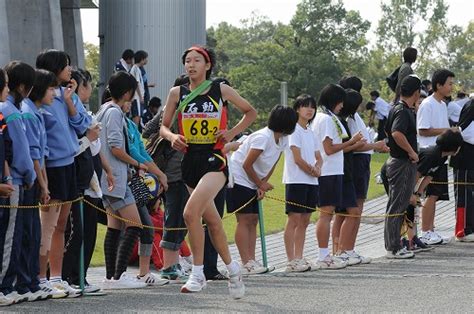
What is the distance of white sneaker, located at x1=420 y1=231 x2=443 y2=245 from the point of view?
16.9 meters

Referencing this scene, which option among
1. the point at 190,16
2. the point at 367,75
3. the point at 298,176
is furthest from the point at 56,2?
the point at 367,75

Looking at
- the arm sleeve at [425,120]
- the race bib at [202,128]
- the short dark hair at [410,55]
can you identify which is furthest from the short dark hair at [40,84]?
the short dark hair at [410,55]

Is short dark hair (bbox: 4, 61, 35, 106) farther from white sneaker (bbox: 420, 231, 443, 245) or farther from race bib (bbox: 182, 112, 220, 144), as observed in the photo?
white sneaker (bbox: 420, 231, 443, 245)

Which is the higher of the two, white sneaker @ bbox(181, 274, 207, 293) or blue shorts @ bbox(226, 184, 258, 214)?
blue shorts @ bbox(226, 184, 258, 214)

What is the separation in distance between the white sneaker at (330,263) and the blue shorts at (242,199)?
96cm

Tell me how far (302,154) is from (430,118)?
346 centimetres

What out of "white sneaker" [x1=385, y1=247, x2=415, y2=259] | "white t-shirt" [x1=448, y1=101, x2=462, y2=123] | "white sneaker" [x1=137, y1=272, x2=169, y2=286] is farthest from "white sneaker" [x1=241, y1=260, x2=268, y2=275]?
"white t-shirt" [x1=448, y1=101, x2=462, y2=123]

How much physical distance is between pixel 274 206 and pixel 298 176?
7.95m

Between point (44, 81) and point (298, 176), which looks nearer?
point (44, 81)

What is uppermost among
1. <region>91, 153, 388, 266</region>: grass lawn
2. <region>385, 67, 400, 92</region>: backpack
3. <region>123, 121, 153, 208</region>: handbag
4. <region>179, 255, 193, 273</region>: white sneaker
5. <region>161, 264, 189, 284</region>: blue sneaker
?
<region>385, 67, 400, 92</region>: backpack

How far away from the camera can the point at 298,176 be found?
1404 cm

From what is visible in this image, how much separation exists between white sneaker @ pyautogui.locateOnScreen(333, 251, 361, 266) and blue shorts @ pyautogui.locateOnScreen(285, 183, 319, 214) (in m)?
0.88

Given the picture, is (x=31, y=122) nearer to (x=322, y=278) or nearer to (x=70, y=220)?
(x=70, y=220)

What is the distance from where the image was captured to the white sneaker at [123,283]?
1199 cm
